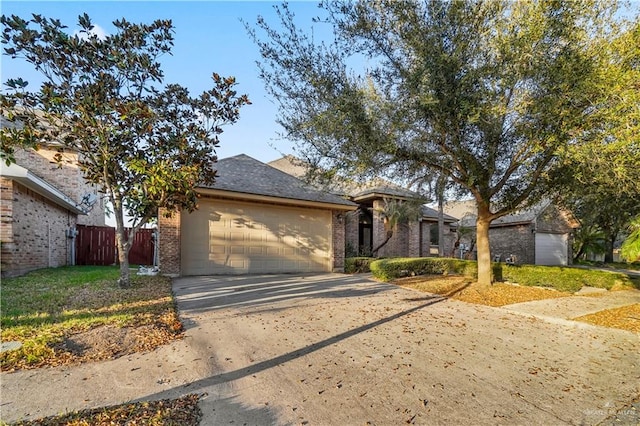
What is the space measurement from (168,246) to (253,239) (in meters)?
2.78

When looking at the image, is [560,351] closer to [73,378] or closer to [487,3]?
[73,378]

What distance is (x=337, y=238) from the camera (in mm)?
13594

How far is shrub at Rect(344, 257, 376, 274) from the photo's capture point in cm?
1357

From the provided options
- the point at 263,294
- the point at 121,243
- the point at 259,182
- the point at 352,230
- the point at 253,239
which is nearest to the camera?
the point at 121,243

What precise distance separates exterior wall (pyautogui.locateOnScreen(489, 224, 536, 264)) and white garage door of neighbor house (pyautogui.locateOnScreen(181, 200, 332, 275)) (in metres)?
14.9

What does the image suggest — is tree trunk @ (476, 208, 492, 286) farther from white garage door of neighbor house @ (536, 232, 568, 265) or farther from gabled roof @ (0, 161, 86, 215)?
white garage door of neighbor house @ (536, 232, 568, 265)

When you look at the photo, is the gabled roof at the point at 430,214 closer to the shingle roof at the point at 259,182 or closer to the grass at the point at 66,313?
the shingle roof at the point at 259,182

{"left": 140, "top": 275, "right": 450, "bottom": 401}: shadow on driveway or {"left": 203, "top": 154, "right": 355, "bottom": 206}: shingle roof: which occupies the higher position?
{"left": 203, "top": 154, "right": 355, "bottom": 206}: shingle roof

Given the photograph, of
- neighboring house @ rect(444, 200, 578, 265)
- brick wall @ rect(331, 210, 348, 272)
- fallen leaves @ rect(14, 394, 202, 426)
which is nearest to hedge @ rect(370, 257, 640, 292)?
brick wall @ rect(331, 210, 348, 272)

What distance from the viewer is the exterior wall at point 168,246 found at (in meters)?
10.0

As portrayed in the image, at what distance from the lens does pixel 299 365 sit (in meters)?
3.79

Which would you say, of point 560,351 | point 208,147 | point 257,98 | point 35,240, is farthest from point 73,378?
point 35,240

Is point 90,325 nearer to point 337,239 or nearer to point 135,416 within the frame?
point 135,416

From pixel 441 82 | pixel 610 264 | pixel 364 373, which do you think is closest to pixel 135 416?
pixel 364 373
